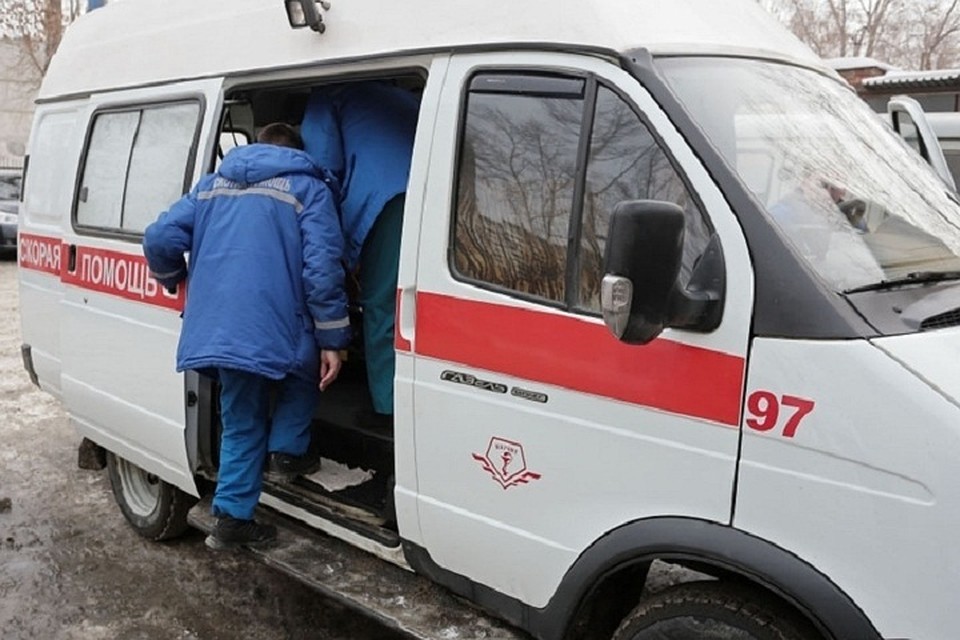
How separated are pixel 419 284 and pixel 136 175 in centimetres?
213

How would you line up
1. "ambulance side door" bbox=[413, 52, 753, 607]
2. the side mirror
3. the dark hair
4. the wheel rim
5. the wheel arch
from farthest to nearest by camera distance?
the wheel rim
the dark hair
"ambulance side door" bbox=[413, 52, 753, 607]
the wheel arch
the side mirror

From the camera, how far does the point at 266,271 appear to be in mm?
3445

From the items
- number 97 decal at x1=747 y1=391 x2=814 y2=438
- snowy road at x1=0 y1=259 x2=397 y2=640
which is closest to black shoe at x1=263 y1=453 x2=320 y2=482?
snowy road at x1=0 y1=259 x2=397 y2=640

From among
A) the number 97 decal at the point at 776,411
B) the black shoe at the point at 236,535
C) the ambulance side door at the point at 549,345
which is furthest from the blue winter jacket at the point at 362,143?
the number 97 decal at the point at 776,411

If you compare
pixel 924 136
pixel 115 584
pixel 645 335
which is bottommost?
pixel 115 584

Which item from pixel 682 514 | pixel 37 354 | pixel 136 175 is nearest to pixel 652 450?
pixel 682 514

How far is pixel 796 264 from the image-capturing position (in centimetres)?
228

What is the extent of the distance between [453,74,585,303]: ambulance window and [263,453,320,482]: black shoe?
131cm

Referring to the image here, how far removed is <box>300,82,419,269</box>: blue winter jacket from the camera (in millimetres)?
3654

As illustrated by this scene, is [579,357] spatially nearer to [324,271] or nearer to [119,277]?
[324,271]

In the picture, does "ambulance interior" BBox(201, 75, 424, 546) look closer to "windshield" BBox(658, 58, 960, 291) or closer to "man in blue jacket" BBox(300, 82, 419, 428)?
"man in blue jacket" BBox(300, 82, 419, 428)

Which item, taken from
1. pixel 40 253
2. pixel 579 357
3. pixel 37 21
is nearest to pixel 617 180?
pixel 579 357

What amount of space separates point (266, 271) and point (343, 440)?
1137 mm

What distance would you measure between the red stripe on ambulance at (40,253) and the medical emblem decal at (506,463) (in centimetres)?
312
